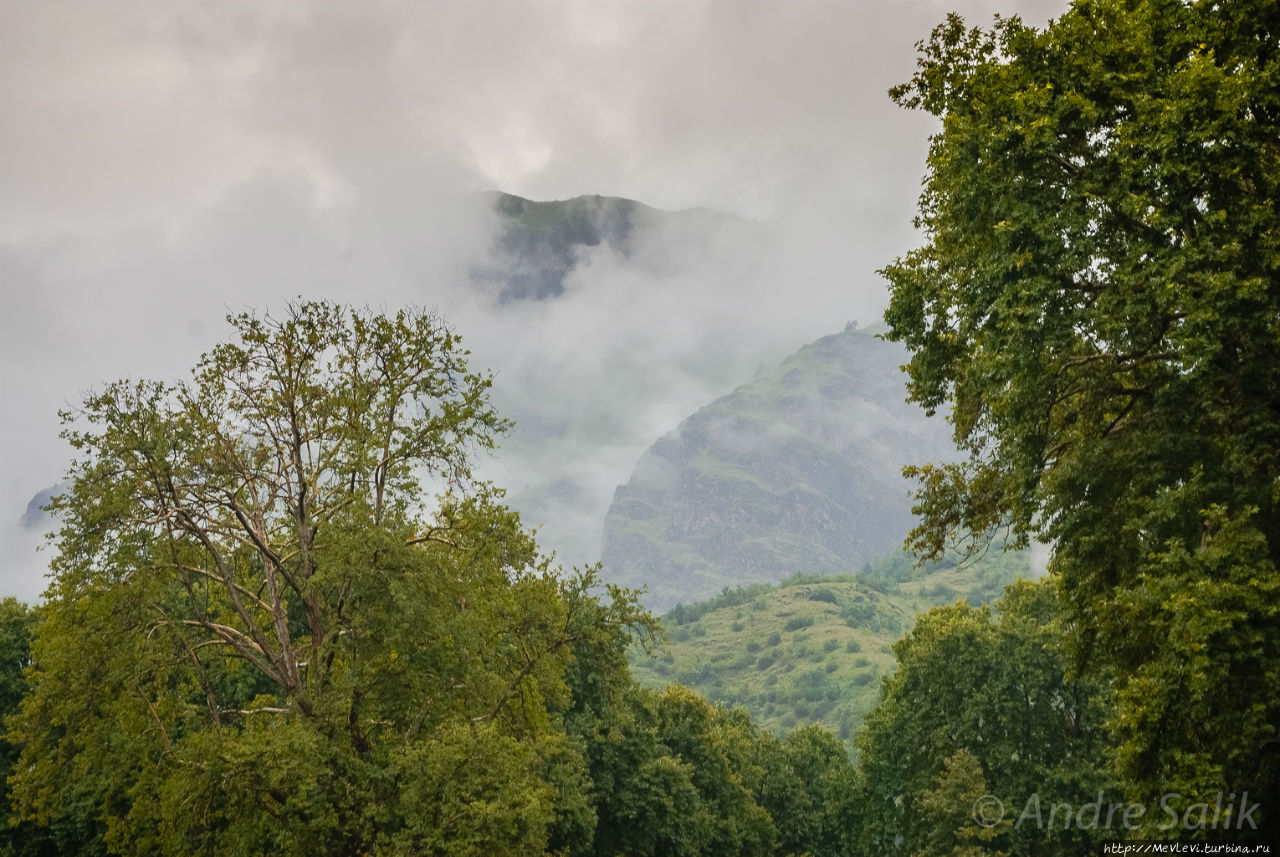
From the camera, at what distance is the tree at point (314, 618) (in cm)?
1731

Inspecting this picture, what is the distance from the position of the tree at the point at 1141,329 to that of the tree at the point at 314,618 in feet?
35.8

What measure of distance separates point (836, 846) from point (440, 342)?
5536cm

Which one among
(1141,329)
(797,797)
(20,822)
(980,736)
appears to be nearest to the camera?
(1141,329)

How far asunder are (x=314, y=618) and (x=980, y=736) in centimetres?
3128

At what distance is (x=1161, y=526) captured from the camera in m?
13.8

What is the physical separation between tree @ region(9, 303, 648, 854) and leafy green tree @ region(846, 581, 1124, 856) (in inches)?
871

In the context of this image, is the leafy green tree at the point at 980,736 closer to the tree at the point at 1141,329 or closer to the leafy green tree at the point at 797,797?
the leafy green tree at the point at 797,797

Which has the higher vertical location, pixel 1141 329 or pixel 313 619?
pixel 1141 329

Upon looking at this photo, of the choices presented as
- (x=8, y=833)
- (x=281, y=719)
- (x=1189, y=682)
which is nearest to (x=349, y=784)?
(x=281, y=719)

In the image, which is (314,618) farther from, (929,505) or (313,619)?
(929,505)

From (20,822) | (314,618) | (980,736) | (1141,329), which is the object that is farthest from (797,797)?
(1141,329)

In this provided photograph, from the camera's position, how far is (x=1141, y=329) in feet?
46.0

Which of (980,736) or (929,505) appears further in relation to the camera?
(980,736)

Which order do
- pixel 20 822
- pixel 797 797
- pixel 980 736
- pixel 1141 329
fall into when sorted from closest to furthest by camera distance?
pixel 1141 329 < pixel 20 822 < pixel 980 736 < pixel 797 797
